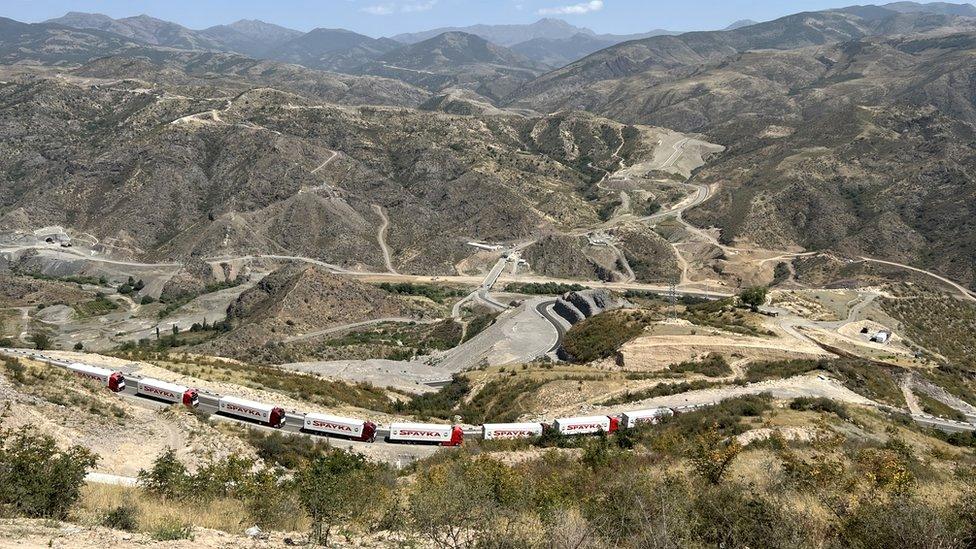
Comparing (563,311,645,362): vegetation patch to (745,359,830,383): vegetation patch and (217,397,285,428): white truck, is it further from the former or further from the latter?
(217,397,285,428): white truck

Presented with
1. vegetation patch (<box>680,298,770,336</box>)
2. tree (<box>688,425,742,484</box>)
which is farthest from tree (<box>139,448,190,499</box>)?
vegetation patch (<box>680,298,770,336</box>)

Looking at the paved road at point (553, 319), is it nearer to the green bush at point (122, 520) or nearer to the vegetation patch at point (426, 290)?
the vegetation patch at point (426, 290)

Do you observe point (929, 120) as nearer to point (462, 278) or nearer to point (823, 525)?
point (462, 278)

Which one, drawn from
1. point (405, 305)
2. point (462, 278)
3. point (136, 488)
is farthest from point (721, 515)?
point (462, 278)

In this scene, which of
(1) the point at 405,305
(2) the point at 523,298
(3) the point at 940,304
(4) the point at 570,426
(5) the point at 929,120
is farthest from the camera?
(5) the point at 929,120

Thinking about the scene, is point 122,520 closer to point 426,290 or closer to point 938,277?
point 426,290

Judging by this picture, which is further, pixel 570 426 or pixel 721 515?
pixel 570 426
